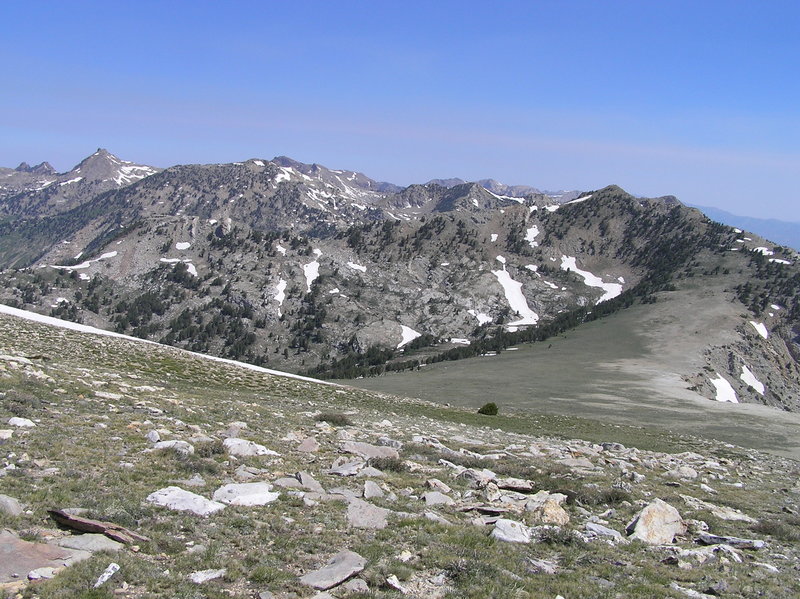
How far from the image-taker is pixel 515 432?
39.5 meters

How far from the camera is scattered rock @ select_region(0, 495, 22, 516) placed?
967cm

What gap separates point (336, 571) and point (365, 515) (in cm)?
320

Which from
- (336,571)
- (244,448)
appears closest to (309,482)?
(244,448)

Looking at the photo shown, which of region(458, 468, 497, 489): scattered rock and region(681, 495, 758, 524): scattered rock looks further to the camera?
region(458, 468, 497, 489): scattered rock

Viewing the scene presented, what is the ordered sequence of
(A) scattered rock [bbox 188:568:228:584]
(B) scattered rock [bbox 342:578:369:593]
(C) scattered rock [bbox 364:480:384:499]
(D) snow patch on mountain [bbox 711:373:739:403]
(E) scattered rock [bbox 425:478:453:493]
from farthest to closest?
1. (D) snow patch on mountain [bbox 711:373:739:403]
2. (E) scattered rock [bbox 425:478:453:493]
3. (C) scattered rock [bbox 364:480:384:499]
4. (B) scattered rock [bbox 342:578:369:593]
5. (A) scattered rock [bbox 188:568:228:584]

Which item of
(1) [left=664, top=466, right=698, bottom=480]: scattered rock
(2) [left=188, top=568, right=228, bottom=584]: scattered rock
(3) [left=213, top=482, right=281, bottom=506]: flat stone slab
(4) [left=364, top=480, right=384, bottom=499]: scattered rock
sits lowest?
(1) [left=664, top=466, right=698, bottom=480]: scattered rock

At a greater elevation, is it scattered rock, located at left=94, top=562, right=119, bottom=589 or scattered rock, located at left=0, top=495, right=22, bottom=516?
scattered rock, located at left=0, top=495, right=22, bottom=516

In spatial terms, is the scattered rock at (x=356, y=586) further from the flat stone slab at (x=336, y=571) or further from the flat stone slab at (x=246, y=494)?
the flat stone slab at (x=246, y=494)

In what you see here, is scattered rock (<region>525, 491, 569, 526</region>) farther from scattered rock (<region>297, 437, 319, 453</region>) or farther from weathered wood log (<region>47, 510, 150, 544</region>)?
weathered wood log (<region>47, 510, 150, 544</region>)

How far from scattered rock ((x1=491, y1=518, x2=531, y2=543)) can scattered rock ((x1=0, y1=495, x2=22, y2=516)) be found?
10.3 meters

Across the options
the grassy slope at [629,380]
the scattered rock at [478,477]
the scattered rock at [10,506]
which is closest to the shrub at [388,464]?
the scattered rock at [478,477]

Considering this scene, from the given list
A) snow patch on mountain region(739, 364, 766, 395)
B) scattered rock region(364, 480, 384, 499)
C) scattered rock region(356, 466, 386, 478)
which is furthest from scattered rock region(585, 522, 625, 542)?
snow patch on mountain region(739, 364, 766, 395)

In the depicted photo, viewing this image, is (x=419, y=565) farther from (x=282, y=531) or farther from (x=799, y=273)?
(x=799, y=273)

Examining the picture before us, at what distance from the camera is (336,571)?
374 inches
